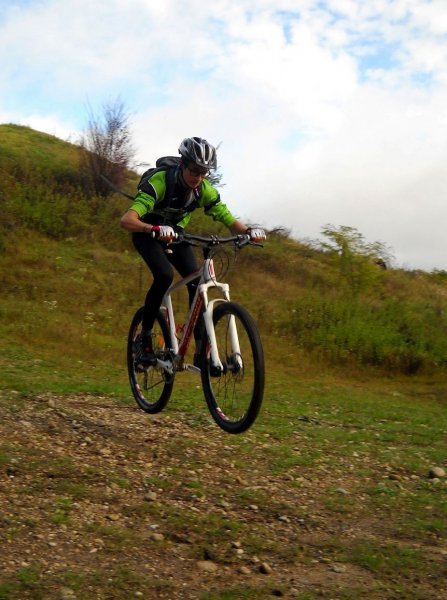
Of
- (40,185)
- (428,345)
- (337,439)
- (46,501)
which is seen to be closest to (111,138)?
(40,185)

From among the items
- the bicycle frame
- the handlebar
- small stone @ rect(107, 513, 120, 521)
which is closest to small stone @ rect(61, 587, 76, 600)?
small stone @ rect(107, 513, 120, 521)

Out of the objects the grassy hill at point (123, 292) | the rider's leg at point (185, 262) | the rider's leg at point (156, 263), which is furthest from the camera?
the grassy hill at point (123, 292)

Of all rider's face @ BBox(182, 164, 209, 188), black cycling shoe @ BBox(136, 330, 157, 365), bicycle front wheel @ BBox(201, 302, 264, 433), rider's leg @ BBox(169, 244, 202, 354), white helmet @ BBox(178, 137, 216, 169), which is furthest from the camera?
black cycling shoe @ BBox(136, 330, 157, 365)

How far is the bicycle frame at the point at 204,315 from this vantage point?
592 centimetres

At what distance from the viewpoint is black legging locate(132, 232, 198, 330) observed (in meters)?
6.52

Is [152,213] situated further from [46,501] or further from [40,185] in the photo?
[40,185]

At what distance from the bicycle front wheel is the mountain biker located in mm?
742

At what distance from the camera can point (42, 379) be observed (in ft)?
32.3

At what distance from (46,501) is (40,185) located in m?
18.9

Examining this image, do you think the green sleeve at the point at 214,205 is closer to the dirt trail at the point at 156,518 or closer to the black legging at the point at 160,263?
the black legging at the point at 160,263

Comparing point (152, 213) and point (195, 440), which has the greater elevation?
point (152, 213)

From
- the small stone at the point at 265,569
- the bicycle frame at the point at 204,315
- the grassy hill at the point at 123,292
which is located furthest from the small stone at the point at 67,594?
the grassy hill at the point at 123,292

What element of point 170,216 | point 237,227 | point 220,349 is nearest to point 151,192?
point 170,216

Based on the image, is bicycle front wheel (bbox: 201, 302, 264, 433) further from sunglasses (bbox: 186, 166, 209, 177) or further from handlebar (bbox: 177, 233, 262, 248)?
sunglasses (bbox: 186, 166, 209, 177)
